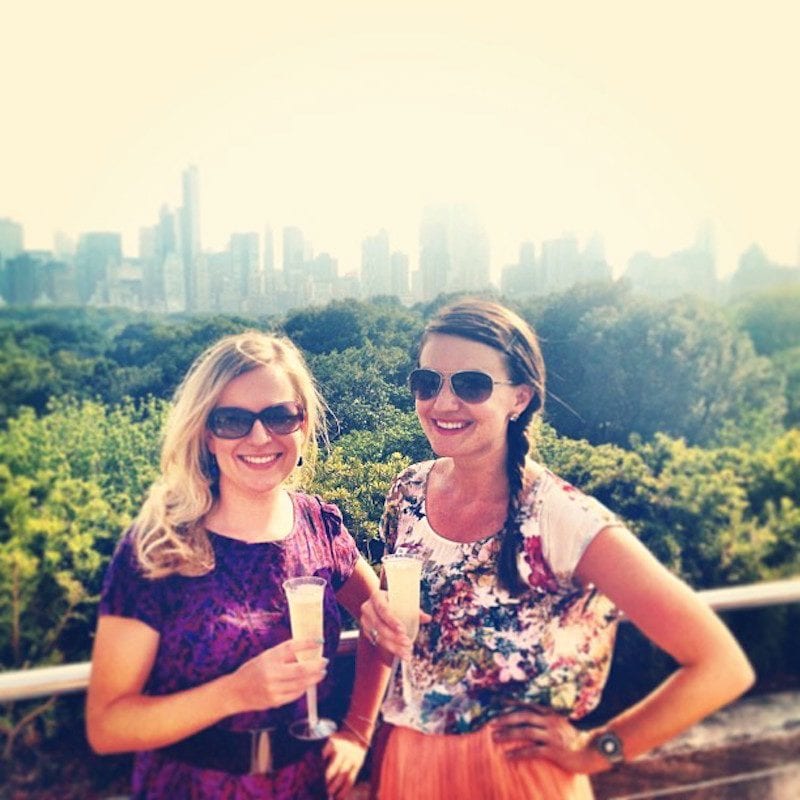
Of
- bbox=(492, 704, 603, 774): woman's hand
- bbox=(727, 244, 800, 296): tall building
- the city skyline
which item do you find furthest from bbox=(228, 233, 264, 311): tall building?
bbox=(727, 244, 800, 296): tall building

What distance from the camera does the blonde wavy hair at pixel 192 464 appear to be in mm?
2098

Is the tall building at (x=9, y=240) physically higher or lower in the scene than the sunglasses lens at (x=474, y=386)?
higher

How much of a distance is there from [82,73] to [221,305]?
780 millimetres

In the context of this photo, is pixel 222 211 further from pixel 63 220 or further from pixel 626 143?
pixel 626 143

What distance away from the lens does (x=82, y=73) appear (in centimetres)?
247

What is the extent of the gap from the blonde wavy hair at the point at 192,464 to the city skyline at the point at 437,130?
0.52m

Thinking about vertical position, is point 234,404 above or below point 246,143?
below

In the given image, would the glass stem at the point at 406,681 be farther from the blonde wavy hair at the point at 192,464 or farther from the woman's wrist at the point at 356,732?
the blonde wavy hair at the point at 192,464

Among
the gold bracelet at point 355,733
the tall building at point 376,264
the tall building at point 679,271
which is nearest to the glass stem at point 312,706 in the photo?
the gold bracelet at point 355,733

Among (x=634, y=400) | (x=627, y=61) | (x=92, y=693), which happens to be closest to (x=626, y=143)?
(x=627, y=61)

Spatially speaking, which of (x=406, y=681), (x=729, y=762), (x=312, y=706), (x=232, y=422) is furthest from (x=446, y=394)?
(x=729, y=762)

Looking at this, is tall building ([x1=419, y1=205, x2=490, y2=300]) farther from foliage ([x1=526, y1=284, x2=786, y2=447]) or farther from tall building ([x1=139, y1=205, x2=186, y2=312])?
tall building ([x1=139, y1=205, x2=186, y2=312])

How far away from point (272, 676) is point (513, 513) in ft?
2.45

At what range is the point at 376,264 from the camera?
2.69 metres
